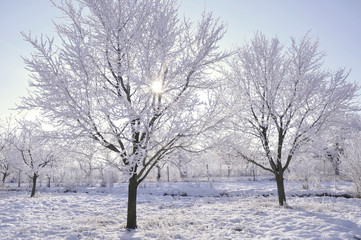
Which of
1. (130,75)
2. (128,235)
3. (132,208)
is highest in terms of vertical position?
(130,75)

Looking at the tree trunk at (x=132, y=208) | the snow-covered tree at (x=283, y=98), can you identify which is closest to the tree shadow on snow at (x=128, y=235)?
the tree trunk at (x=132, y=208)

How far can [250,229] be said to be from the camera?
5.66 meters

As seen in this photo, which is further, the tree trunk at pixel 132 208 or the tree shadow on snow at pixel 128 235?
the tree trunk at pixel 132 208

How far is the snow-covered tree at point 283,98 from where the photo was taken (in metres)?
8.35

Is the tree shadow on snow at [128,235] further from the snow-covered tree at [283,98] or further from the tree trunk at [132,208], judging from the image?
the snow-covered tree at [283,98]

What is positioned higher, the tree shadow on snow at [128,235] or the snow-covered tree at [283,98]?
the snow-covered tree at [283,98]

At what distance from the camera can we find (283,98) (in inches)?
356

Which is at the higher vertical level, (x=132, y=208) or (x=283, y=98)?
(x=283, y=98)

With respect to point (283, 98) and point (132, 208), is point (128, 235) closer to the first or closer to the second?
point (132, 208)

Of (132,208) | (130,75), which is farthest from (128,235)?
(130,75)

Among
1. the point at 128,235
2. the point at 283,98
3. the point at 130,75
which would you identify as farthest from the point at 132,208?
the point at 283,98

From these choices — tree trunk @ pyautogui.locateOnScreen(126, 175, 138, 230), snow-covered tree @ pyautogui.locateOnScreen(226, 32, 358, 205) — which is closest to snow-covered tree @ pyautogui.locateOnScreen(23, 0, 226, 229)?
tree trunk @ pyautogui.locateOnScreen(126, 175, 138, 230)

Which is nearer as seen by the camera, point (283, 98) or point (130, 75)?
point (130, 75)

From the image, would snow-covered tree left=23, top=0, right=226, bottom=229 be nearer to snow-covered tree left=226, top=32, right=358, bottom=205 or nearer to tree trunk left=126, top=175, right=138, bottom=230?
tree trunk left=126, top=175, right=138, bottom=230
